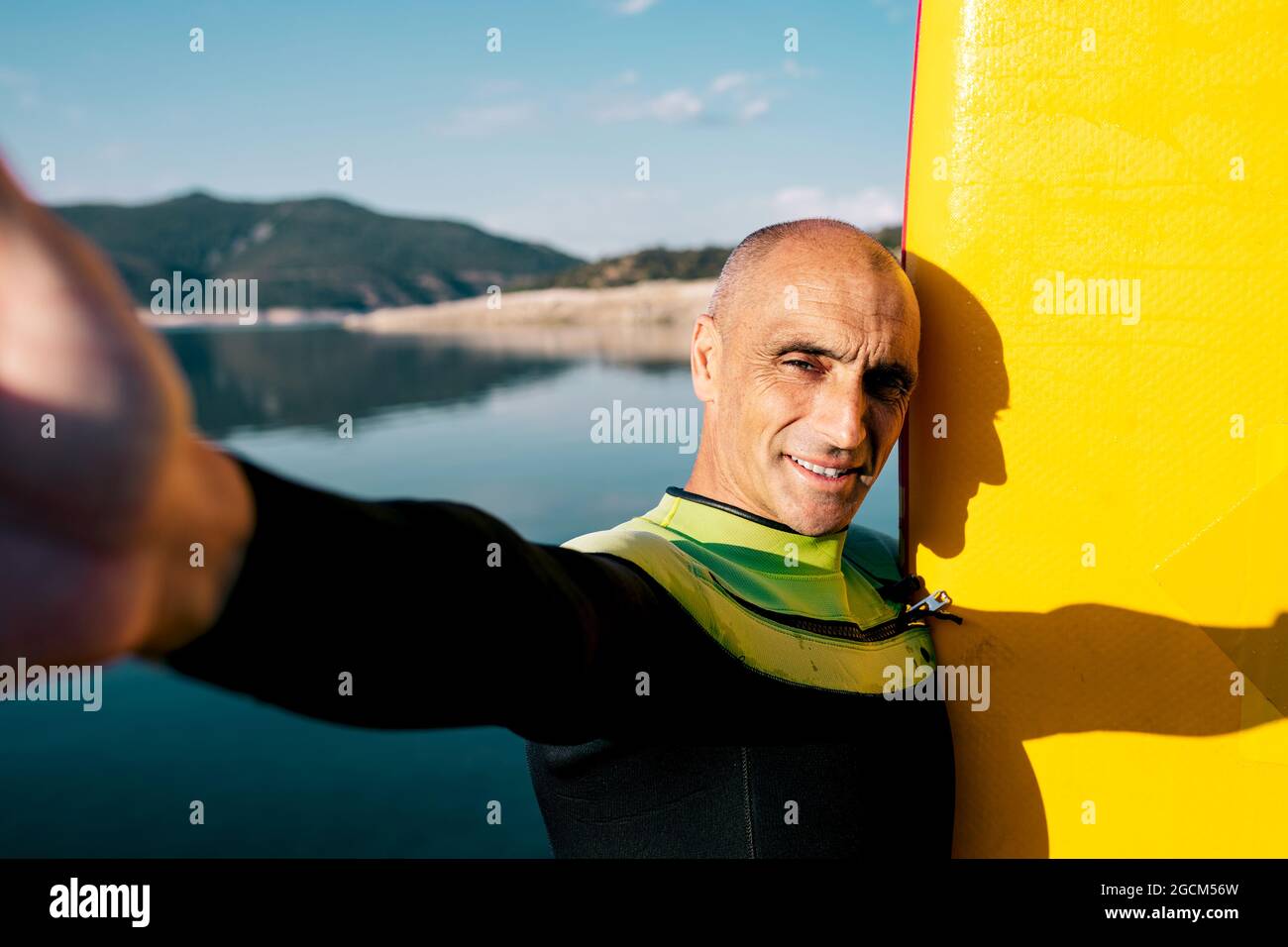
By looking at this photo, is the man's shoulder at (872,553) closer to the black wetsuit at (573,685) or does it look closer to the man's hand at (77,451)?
the black wetsuit at (573,685)

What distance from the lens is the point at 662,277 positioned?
48.2 metres

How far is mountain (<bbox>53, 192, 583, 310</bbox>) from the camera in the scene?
81.2 m

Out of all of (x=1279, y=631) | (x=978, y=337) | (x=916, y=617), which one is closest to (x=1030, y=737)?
(x=916, y=617)

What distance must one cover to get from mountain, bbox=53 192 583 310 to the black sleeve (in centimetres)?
8110

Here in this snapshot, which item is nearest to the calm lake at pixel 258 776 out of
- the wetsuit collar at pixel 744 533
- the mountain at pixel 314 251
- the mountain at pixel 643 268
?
the wetsuit collar at pixel 744 533

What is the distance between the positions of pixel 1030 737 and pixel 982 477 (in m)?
0.49

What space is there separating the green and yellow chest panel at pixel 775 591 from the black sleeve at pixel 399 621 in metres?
0.34

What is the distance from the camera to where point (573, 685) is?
0.93 m

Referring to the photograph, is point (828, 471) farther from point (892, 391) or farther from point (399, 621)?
point (399, 621)

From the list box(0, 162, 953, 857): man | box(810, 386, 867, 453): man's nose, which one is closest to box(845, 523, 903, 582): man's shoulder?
box(0, 162, 953, 857): man

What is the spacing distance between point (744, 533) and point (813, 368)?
305 millimetres

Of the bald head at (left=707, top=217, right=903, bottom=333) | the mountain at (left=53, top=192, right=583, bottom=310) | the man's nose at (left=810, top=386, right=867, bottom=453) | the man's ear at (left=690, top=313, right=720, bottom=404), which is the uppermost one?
the mountain at (left=53, top=192, right=583, bottom=310)

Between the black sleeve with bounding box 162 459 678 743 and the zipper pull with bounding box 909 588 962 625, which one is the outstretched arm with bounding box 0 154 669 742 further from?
the zipper pull with bounding box 909 588 962 625
